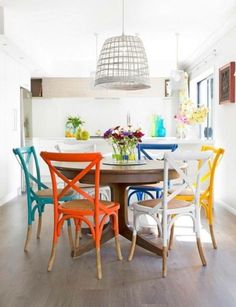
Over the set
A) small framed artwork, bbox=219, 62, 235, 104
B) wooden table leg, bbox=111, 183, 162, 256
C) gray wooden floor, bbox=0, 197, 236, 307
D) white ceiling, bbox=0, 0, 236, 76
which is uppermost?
white ceiling, bbox=0, 0, 236, 76

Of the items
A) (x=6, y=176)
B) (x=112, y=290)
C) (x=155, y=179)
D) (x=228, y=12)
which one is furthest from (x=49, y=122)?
(x=112, y=290)

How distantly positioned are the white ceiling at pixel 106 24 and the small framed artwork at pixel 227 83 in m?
0.54

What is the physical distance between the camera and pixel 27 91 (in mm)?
7117

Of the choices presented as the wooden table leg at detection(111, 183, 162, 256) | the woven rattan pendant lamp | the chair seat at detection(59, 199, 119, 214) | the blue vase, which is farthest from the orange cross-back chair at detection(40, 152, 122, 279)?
the blue vase

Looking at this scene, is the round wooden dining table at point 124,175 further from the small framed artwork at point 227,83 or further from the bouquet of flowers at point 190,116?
the bouquet of flowers at point 190,116

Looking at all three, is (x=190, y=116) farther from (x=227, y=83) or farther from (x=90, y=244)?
(x=90, y=244)

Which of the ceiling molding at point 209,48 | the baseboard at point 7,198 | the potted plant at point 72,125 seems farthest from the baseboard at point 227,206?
the potted plant at point 72,125

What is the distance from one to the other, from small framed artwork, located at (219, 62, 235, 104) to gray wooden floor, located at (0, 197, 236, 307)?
2094 millimetres

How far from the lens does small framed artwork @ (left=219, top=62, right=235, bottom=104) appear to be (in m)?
5.12

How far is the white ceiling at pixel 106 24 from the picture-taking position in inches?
185

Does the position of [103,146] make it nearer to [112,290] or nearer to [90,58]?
[90,58]

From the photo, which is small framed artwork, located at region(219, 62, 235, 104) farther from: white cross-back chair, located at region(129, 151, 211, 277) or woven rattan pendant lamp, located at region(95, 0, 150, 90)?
white cross-back chair, located at region(129, 151, 211, 277)

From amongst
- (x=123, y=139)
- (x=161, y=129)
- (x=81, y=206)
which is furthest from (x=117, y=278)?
(x=161, y=129)

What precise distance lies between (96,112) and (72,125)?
647 mm
